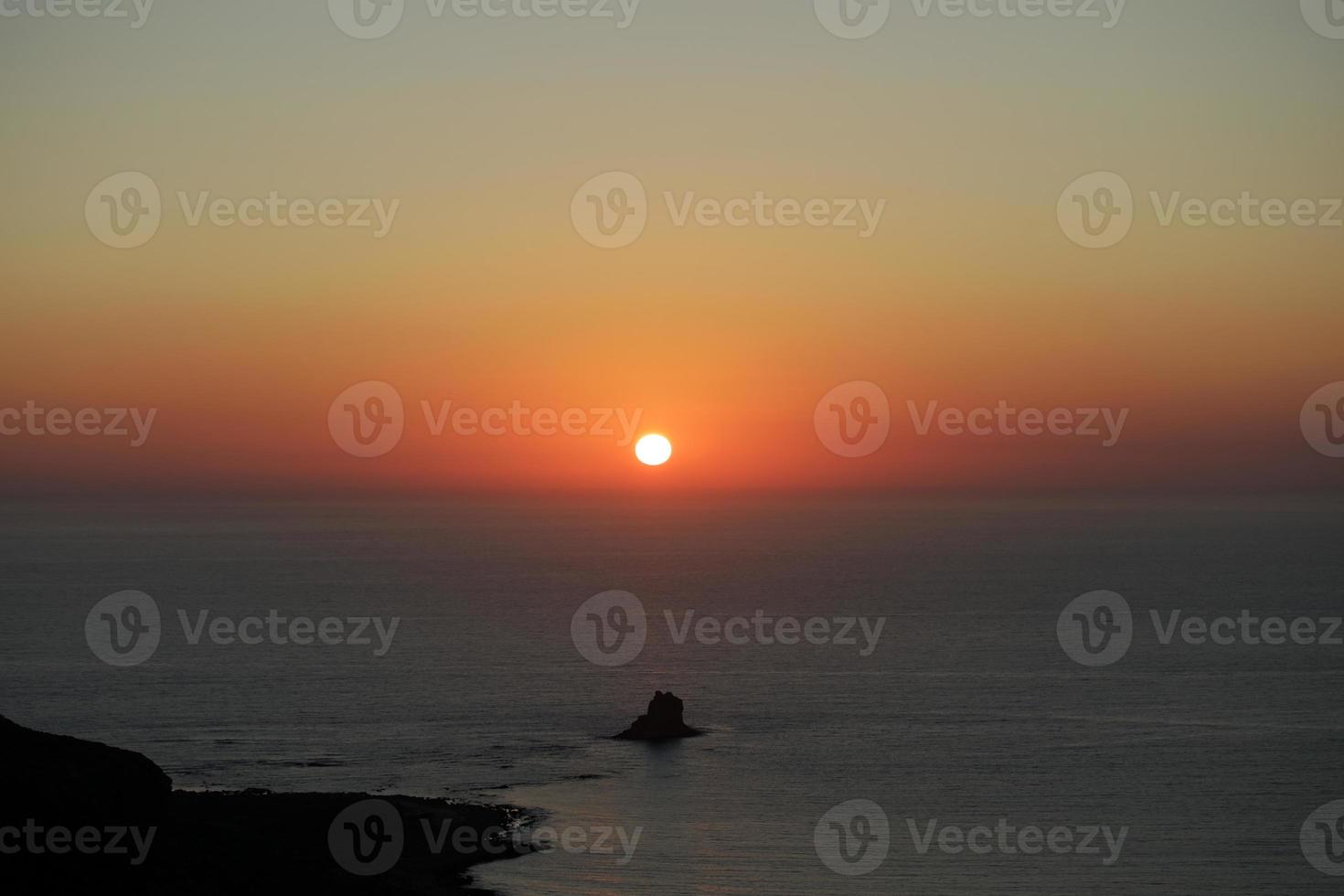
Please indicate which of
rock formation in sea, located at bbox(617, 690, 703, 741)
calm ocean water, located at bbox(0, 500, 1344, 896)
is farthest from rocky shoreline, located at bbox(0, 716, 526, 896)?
rock formation in sea, located at bbox(617, 690, 703, 741)

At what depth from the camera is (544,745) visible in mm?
89000

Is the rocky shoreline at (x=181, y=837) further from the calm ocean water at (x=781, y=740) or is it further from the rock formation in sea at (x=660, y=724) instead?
the rock formation in sea at (x=660, y=724)

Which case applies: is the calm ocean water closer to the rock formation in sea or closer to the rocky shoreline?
the rock formation in sea

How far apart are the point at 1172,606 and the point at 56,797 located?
17324 cm

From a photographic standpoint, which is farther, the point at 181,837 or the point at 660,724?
the point at 660,724

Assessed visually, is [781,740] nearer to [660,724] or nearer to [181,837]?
[660,724]

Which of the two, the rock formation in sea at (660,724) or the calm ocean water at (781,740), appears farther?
the rock formation in sea at (660,724)

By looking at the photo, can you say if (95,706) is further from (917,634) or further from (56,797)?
(917,634)

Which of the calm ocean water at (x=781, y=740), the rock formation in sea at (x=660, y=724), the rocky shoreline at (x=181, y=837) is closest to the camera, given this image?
the rocky shoreline at (x=181, y=837)

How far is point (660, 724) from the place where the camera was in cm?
9138

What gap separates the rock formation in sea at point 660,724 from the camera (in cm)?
9131

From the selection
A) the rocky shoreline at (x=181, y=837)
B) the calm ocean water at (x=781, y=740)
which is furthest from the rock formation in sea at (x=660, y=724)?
the rocky shoreline at (x=181, y=837)

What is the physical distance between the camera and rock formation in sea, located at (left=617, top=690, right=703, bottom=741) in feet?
300

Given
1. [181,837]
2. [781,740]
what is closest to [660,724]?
[781,740]
